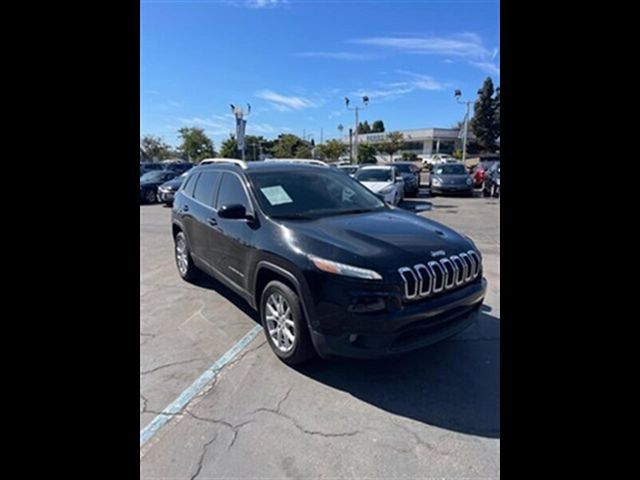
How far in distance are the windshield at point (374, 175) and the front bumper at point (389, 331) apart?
34.6ft

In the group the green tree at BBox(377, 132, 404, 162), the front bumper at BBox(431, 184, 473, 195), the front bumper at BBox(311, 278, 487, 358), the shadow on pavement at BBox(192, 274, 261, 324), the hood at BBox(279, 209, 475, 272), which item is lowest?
the shadow on pavement at BBox(192, 274, 261, 324)

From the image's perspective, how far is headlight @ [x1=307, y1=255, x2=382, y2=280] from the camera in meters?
2.71

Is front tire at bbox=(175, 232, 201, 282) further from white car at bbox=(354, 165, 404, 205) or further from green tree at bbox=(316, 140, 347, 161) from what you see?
green tree at bbox=(316, 140, 347, 161)

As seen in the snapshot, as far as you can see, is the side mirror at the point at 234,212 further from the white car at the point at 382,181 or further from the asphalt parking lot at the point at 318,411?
the white car at the point at 382,181

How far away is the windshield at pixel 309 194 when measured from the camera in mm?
3701

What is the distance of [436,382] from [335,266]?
123 centimetres

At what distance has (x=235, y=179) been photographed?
420 cm

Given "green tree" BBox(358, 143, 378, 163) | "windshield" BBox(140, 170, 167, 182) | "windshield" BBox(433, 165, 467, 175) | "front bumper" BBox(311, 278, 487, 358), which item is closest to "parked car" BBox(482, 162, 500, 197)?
"windshield" BBox(433, 165, 467, 175)

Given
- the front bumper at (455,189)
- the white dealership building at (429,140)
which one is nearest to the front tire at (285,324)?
the front bumper at (455,189)
